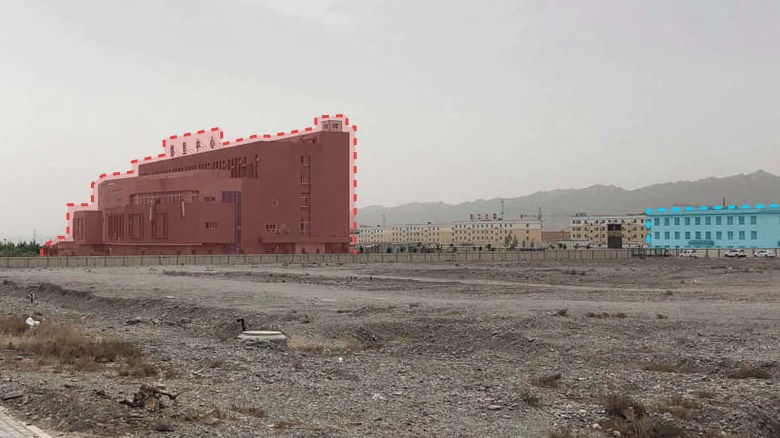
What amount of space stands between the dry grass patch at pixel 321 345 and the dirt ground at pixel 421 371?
0.19 feet

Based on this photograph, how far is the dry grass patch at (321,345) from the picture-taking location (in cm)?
1819

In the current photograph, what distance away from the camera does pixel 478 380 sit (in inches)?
576

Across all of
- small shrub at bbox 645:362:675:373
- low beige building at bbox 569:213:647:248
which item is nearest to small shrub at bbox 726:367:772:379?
small shrub at bbox 645:362:675:373

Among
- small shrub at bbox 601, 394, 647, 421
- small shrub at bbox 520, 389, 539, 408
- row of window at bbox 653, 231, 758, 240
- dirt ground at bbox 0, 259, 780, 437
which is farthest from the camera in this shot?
row of window at bbox 653, 231, 758, 240

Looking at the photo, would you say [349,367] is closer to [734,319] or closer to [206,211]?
[734,319]

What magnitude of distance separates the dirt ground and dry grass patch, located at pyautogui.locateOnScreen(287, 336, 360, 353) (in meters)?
0.06

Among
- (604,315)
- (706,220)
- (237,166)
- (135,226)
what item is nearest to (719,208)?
(706,220)

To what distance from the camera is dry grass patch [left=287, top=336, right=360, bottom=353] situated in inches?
716

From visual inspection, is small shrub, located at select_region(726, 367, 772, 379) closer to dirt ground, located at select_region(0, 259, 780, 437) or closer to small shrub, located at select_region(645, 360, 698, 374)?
dirt ground, located at select_region(0, 259, 780, 437)

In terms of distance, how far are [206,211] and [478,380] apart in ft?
236

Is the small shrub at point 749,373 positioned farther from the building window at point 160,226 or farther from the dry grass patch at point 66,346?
the building window at point 160,226

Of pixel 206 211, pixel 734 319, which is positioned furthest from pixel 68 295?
pixel 206 211

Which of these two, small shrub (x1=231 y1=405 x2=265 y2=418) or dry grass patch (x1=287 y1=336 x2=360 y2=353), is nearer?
small shrub (x1=231 y1=405 x2=265 y2=418)

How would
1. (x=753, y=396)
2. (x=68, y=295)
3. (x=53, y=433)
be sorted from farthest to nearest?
(x=68, y=295) < (x=753, y=396) < (x=53, y=433)
